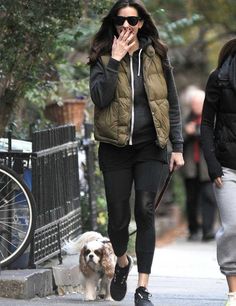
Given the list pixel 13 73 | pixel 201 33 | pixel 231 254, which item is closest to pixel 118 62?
pixel 231 254

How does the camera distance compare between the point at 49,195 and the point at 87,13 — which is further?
the point at 87,13

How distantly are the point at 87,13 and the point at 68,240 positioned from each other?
305 cm

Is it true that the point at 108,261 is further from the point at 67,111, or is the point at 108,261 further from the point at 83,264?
the point at 67,111

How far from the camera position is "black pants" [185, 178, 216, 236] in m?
14.4

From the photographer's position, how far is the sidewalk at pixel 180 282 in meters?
7.20

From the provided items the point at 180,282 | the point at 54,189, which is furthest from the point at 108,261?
the point at 180,282

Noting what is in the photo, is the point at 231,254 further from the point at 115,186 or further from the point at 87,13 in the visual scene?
the point at 87,13

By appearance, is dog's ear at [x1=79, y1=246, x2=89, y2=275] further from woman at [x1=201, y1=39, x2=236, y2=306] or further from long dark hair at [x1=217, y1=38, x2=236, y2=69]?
long dark hair at [x1=217, y1=38, x2=236, y2=69]

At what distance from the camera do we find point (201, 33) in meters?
19.0

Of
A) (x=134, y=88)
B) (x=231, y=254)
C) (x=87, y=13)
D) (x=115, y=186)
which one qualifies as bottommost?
(x=231, y=254)

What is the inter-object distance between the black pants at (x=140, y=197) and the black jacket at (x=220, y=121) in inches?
13.7

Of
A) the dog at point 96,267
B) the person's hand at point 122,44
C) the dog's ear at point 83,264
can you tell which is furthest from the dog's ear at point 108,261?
the person's hand at point 122,44

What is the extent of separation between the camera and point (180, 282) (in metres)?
9.16

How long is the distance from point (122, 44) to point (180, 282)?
3.42 metres
